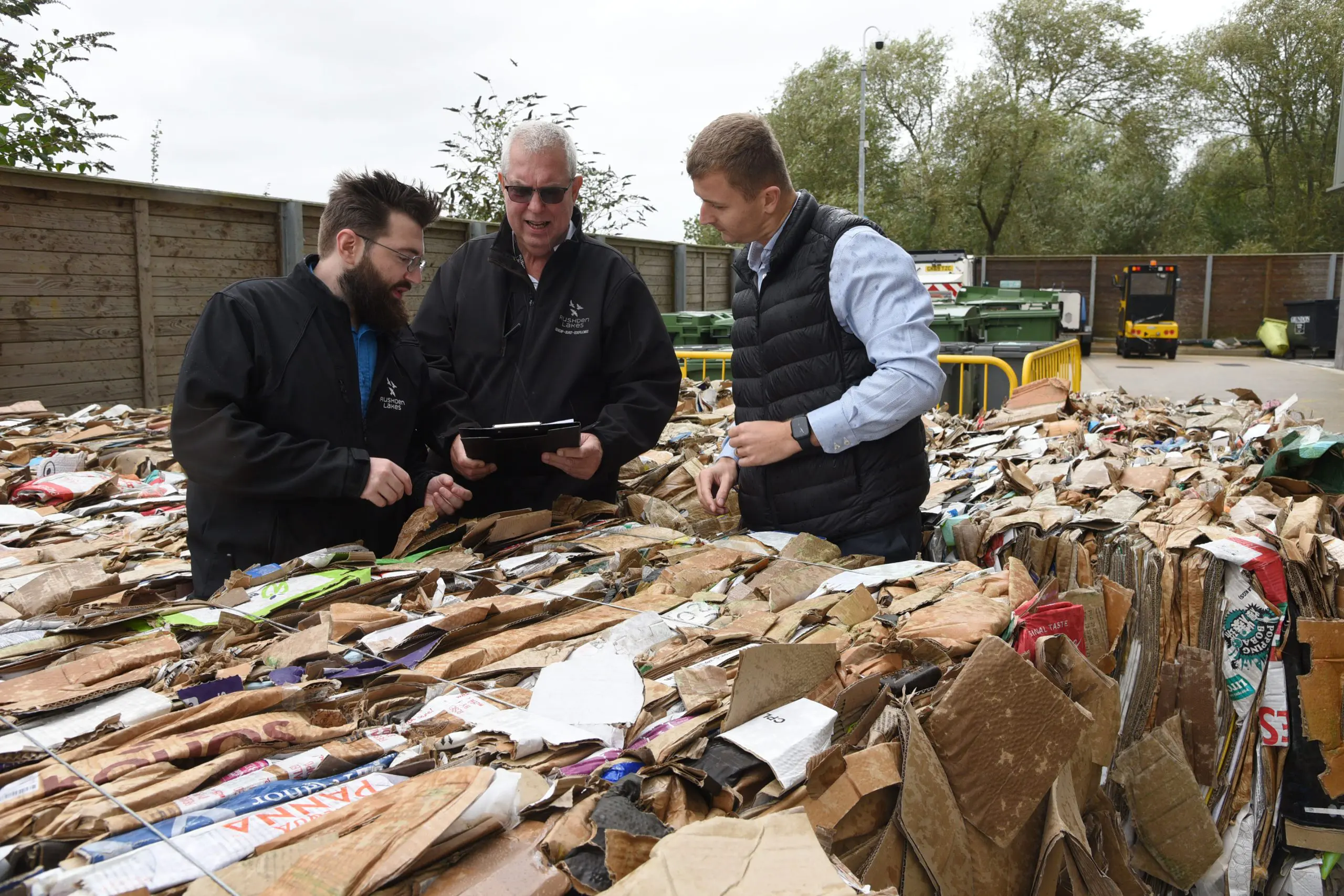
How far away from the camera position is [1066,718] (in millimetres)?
1746

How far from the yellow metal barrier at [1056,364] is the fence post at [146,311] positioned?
25.1 ft

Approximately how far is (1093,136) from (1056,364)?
38.0 m

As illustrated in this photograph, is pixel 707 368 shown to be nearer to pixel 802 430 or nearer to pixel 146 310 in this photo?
pixel 146 310

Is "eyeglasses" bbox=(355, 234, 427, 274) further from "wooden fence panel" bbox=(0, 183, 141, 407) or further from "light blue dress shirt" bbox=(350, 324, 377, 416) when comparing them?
"wooden fence panel" bbox=(0, 183, 141, 407)

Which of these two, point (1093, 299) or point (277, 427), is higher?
point (1093, 299)

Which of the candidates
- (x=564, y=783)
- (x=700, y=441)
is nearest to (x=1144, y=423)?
(x=700, y=441)

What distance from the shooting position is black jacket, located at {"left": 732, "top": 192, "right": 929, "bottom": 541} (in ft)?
9.61

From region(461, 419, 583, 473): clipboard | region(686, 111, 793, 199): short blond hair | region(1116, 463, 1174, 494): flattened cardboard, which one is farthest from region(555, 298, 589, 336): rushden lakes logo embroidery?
region(1116, 463, 1174, 494): flattened cardboard

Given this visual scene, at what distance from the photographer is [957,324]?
542 inches

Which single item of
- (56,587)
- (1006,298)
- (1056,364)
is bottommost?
(56,587)

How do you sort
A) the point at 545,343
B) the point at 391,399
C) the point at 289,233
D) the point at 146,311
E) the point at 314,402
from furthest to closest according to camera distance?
the point at 289,233 < the point at 146,311 < the point at 545,343 < the point at 391,399 < the point at 314,402

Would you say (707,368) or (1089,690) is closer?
(1089,690)

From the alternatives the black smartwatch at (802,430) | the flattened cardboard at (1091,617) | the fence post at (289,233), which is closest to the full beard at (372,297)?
the black smartwatch at (802,430)

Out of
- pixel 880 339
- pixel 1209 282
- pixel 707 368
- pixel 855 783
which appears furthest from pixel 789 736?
pixel 1209 282
